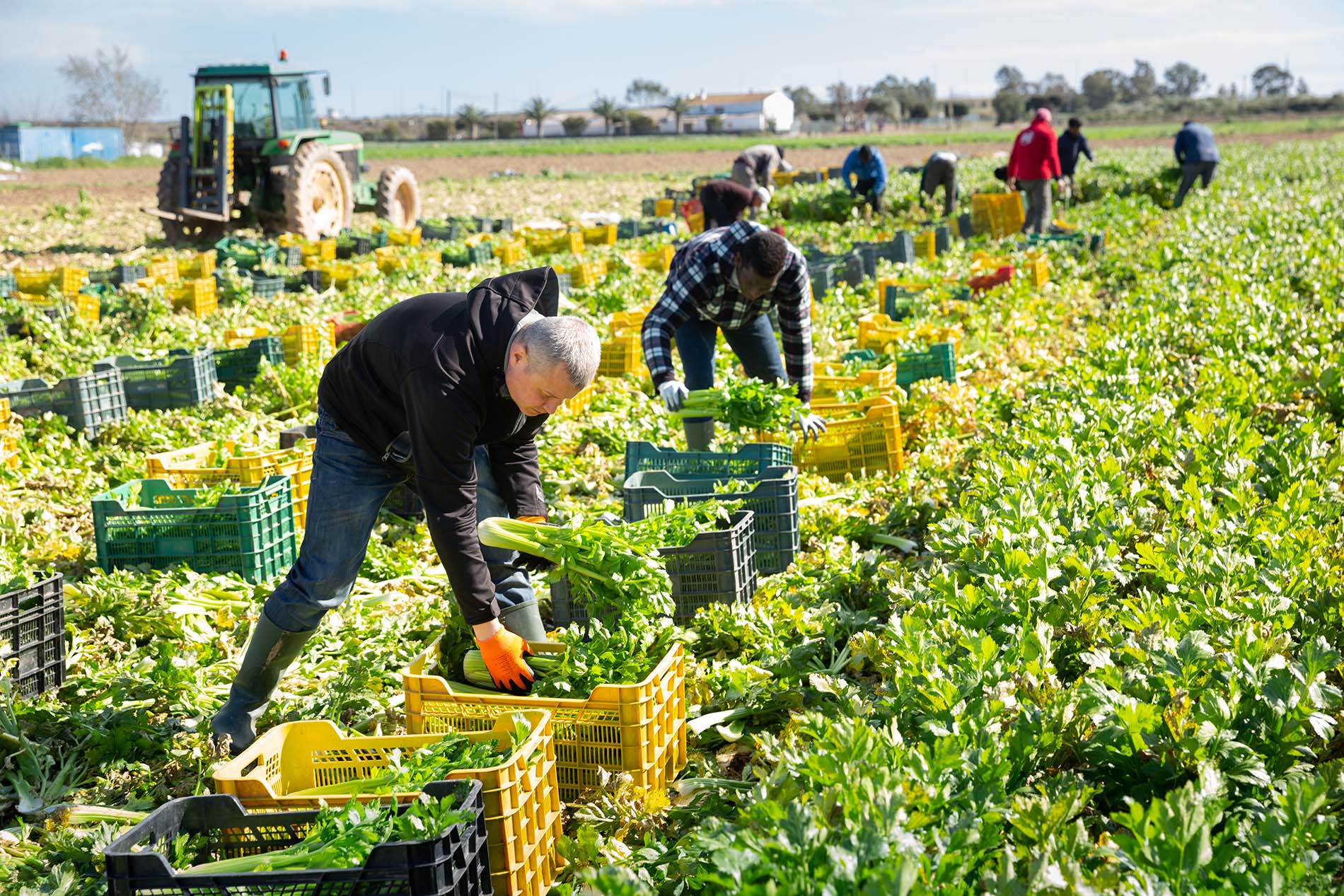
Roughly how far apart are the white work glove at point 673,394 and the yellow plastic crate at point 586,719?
2.17m

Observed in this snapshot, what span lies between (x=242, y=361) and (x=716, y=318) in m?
4.59

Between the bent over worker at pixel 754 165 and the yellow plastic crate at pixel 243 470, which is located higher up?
the bent over worker at pixel 754 165

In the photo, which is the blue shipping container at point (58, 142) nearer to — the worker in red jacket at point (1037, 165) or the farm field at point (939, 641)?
the worker in red jacket at point (1037, 165)

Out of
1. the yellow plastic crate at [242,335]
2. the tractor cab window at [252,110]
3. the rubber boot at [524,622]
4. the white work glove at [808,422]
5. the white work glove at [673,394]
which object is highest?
the tractor cab window at [252,110]

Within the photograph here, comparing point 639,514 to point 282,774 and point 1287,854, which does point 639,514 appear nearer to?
point 282,774

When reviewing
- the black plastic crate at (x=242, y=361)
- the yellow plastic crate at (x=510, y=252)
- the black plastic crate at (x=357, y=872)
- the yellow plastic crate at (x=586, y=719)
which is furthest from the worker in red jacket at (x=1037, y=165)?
the black plastic crate at (x=357, y=872)

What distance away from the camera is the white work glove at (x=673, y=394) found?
5.55 m

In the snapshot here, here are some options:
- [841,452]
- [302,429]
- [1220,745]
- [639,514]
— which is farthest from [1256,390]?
[302,429]

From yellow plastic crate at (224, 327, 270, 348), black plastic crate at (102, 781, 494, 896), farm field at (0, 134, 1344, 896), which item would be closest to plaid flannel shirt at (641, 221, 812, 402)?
farm field at (0, 134, 1344, 896)

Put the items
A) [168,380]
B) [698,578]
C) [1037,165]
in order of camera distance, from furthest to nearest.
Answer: [1037,165], [168,380], [698,578]

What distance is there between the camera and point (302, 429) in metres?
6.77

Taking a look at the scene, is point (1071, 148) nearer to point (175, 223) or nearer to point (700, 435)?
point (175, 223)

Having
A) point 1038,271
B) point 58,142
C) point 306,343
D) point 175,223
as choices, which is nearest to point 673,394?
point 306,343

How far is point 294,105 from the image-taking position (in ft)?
60.7
